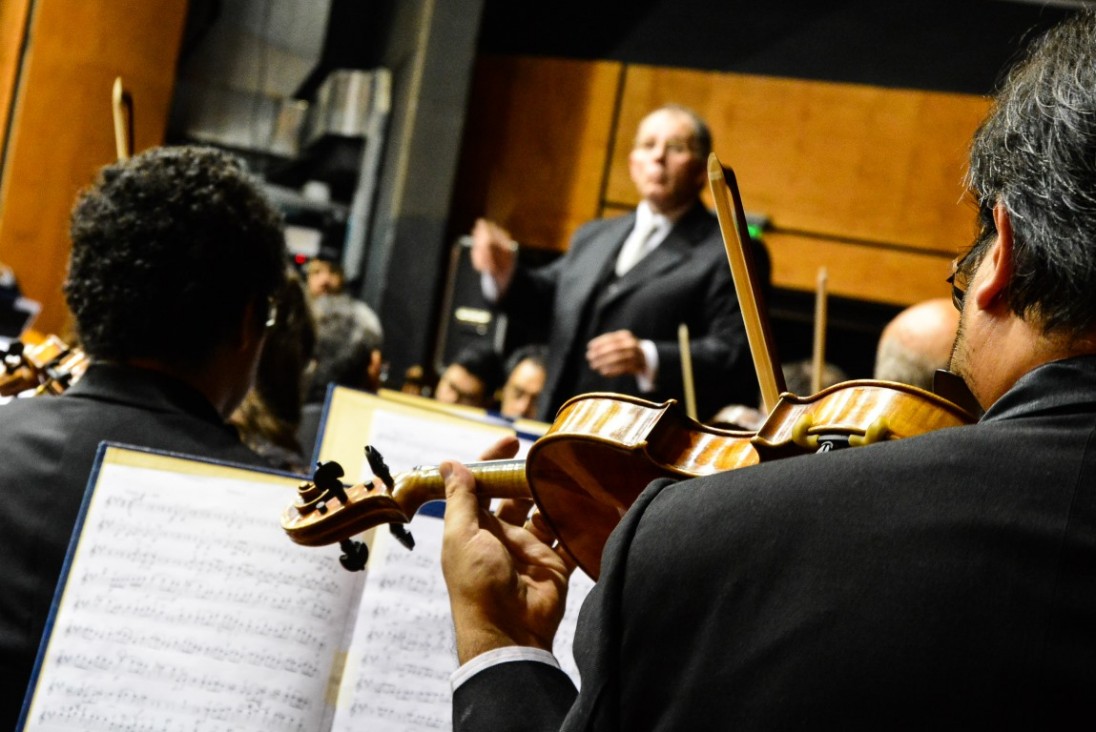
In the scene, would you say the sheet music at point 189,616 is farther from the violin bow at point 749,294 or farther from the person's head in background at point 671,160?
the person's head in background at point 671,160

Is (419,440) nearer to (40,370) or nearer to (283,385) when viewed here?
(40,370)

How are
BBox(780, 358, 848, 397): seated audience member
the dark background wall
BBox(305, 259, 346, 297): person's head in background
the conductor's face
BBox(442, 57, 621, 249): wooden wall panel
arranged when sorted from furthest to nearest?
BBox(442, 57, 621, 249): wooden wall panel < the dark background wall < BBox(305, 259, 346, 297): person's head in background < BBox(780, 358, 848, 397): seated audience member < the conductor's face

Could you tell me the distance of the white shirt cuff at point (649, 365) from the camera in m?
2.92

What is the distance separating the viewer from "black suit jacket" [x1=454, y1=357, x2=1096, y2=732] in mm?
745


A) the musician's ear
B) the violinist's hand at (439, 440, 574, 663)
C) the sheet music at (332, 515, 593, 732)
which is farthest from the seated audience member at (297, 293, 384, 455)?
the musician's ear

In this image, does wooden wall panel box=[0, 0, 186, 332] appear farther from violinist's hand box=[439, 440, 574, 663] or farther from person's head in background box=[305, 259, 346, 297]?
violinist's hand box=[439, 440, 574, 663]

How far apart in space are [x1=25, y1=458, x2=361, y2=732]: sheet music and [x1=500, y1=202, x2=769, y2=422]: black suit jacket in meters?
1.72

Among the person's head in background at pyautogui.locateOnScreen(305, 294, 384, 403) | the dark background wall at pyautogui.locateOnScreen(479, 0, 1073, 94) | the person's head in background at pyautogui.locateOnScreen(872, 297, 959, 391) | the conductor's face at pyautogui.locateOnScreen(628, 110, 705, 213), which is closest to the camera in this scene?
the person's head in background at pyautogui.locateOnScreen(872, 297, 959, 391)

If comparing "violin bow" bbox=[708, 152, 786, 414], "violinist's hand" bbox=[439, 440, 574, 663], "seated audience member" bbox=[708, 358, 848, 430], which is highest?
"violin bow" bbox=[708, 152, 786, 414]

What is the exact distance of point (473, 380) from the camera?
413 centimetres

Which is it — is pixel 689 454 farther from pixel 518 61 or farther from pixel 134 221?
pixel 518 61

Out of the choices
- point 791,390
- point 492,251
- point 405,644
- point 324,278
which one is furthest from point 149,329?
point 324,278

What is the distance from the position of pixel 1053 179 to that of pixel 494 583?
0.57m

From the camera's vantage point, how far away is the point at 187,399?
1571mm
